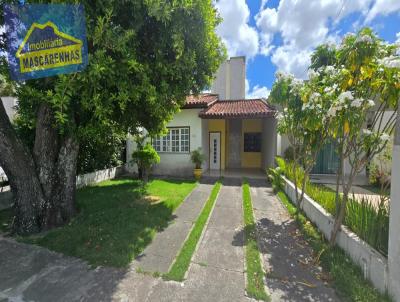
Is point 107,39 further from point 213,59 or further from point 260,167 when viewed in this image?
point 260,167

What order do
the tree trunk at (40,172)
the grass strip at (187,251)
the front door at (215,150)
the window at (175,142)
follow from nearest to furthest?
the grass strip at (187,251) < the tree trunk at (40,172) < the window at (175,142) < the front door at (215,150)

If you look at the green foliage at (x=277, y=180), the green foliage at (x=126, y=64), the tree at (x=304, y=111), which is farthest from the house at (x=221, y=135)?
the green foliage at (x=126, y=64)

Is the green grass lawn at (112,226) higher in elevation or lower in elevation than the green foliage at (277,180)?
lower

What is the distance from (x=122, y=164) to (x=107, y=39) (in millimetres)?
9045

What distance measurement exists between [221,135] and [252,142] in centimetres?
246

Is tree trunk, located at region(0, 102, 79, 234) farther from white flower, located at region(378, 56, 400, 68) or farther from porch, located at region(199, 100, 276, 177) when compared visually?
porch, located at region(199, 100, 276, 177)

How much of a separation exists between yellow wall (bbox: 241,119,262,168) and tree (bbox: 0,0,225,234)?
9207mm

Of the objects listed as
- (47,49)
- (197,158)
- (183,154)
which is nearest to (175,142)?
(183,154)

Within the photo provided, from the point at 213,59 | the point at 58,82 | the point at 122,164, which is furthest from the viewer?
the point at 122,164

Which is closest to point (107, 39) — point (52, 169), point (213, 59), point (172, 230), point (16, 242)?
point (213, 59)

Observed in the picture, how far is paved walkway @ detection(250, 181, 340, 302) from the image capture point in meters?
2.86

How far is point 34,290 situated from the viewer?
2.87 m

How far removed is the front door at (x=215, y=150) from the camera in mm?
13078

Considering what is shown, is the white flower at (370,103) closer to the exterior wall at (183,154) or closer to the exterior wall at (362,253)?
the exterior wall at (362,253)
